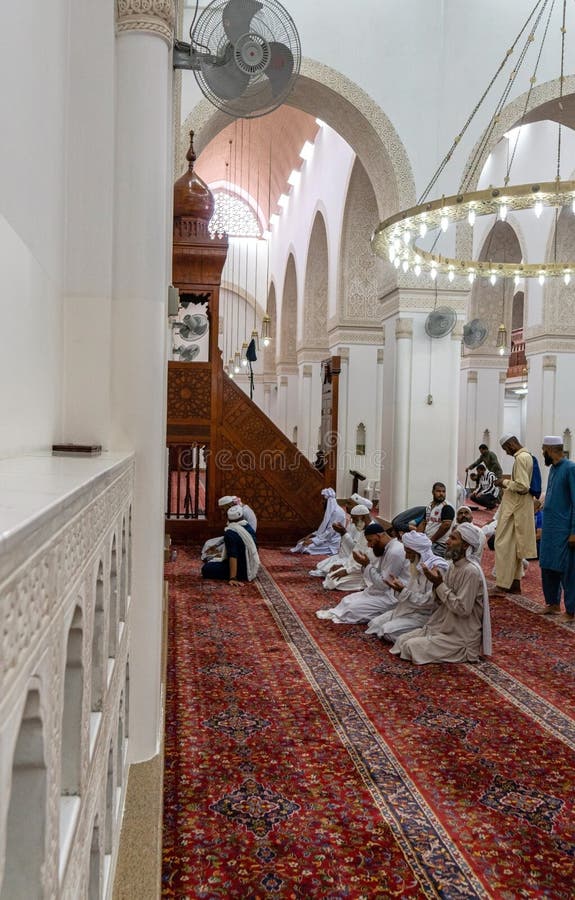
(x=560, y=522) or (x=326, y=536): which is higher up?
(x=560, y=522)

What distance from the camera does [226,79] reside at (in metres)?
3.25

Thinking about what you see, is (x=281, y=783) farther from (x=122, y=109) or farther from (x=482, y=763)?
(x=122, y=109)

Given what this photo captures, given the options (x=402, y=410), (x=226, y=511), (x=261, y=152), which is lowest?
(x=226, y=511)

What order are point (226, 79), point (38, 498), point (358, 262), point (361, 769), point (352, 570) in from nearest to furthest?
point (38, 498), point (361, 769), point (226, 79), point (352, 570), point (358, 262)

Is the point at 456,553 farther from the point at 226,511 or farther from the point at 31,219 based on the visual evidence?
the point at 226,511

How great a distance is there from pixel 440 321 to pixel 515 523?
10.1 ft

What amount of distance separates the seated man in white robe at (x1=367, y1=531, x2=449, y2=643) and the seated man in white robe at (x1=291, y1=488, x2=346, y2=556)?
2.80 metres

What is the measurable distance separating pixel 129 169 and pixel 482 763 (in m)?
2.42

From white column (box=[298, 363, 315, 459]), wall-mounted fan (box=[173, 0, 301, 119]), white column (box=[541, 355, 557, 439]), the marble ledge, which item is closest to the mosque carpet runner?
the marble ledge

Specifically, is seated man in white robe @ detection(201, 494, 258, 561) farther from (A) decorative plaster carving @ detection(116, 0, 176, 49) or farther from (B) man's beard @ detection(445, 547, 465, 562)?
(A) decorative plaster carving @ detection(116, 0, 176, 49)

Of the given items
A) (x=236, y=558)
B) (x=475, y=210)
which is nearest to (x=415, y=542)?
(x=236, y=558)

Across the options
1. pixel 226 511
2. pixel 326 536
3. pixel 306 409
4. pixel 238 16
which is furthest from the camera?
pixel 306 409

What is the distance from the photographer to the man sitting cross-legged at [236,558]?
19.2 ft

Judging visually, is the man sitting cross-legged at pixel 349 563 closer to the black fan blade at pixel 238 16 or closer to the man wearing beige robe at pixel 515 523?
the man wearing beige robe at pixel 515 523
